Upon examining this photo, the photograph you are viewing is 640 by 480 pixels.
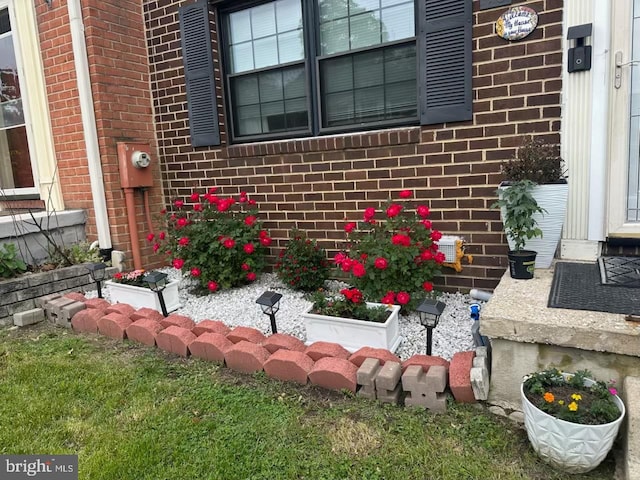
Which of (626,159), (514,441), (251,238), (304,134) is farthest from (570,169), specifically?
(251,238)

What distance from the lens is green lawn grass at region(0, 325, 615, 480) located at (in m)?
1.75

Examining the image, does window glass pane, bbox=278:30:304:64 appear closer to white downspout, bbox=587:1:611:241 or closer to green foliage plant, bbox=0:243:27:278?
white downspout, bbox=587:1:611:241

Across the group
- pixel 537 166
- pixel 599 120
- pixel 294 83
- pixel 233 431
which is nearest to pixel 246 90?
pixel 294 83

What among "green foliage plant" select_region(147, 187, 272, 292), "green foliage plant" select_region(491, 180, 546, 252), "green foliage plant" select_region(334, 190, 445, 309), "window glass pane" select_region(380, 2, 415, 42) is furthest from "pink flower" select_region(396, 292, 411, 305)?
"window glass pane" select_region(380, 2, 415, 42)

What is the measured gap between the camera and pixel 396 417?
6.68ft

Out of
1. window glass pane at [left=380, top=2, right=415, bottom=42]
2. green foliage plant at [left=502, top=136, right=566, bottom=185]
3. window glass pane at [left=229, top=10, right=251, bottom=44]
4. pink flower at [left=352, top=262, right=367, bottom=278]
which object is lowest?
pink flower at [left=352, top=262, right=367, bottom=278]

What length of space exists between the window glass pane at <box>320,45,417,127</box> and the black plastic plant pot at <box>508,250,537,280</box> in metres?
1.42

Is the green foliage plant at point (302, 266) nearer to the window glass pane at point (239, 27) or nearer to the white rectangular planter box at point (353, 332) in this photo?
the white rectangular planter box at point (353, 332)

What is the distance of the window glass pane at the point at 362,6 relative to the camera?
354cm

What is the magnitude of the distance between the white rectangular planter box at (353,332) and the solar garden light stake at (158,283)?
121 centimetres

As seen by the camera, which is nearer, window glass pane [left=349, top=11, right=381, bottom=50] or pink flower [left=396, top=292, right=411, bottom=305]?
pink flower [left=396, top=292, right=411, bottom=305]

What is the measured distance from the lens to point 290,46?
13.0 ft

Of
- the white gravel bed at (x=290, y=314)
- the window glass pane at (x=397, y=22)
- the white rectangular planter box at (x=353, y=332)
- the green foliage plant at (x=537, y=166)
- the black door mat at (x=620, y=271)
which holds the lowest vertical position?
the white gravel bed at (x=290, y=314)

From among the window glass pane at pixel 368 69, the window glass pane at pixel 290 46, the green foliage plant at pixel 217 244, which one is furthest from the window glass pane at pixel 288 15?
the green foliage plant at pixel 217 244
